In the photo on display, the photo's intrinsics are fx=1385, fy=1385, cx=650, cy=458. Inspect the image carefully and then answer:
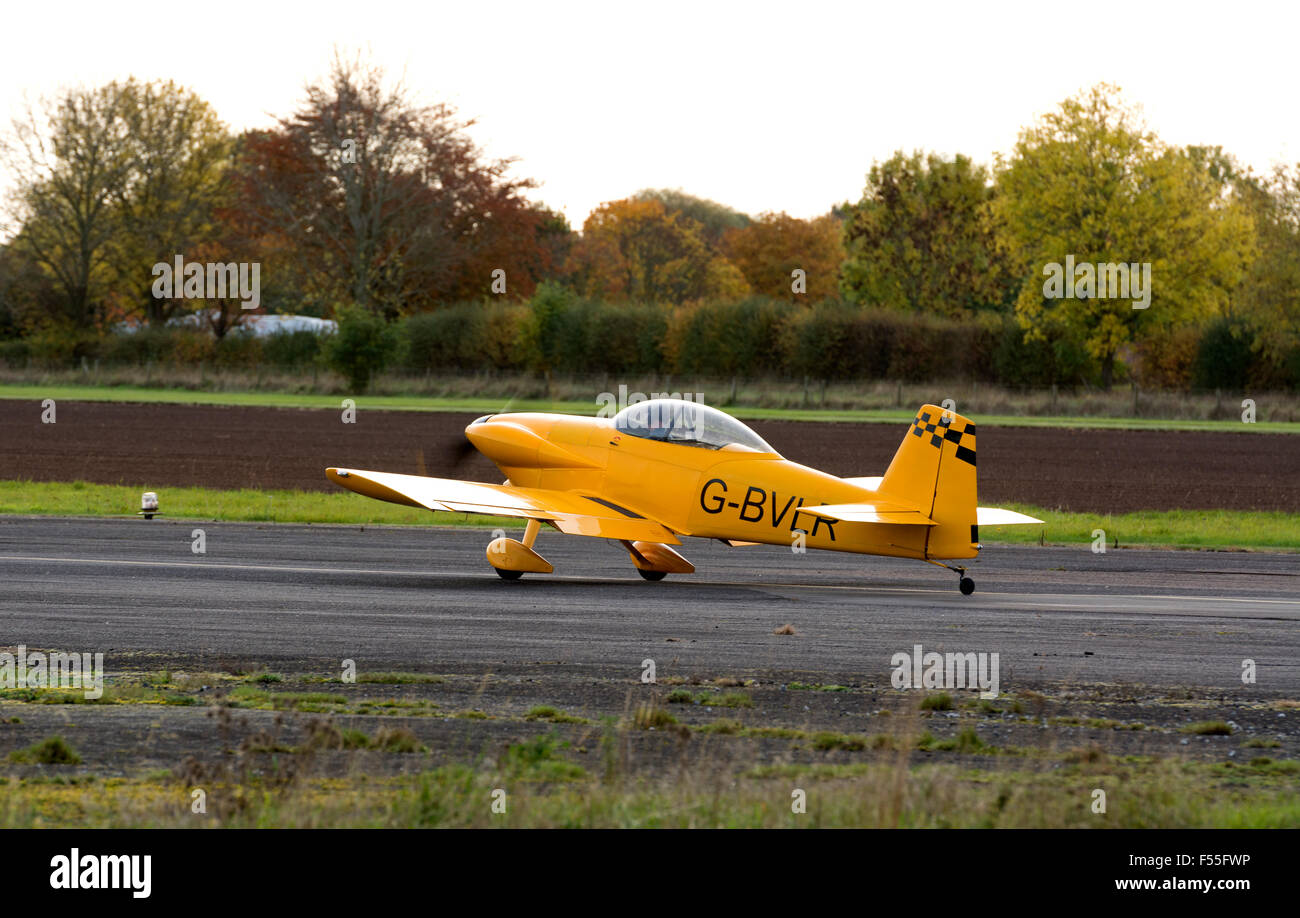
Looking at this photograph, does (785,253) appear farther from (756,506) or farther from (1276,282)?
(756,506)

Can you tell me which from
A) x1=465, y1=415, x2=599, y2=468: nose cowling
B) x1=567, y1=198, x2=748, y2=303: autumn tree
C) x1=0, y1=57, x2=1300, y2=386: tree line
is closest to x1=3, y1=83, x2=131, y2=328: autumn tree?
x1=0, y1=57, x2=1300, y2=386: tree line

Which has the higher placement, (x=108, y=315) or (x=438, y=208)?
(x=438, y=208)

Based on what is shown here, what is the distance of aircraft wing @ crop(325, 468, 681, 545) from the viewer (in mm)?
16047

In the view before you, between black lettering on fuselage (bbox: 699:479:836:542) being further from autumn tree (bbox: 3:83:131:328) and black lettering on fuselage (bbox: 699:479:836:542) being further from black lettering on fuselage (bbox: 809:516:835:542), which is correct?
autumn tree (bbox: 3:83:131:328)

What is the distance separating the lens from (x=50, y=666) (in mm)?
10734

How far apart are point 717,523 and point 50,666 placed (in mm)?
7577

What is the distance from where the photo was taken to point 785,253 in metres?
104

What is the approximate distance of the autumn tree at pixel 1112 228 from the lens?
6362cm

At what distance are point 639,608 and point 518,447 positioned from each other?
3.71 metres

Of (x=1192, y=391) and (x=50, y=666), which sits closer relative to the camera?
(x=50, y=666)

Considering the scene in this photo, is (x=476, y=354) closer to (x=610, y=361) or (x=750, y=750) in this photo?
(x=610, y=361)

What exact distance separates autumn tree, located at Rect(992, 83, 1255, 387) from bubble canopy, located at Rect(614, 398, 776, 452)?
49.8 meters

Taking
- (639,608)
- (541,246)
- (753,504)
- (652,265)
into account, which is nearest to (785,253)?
(652,265)
